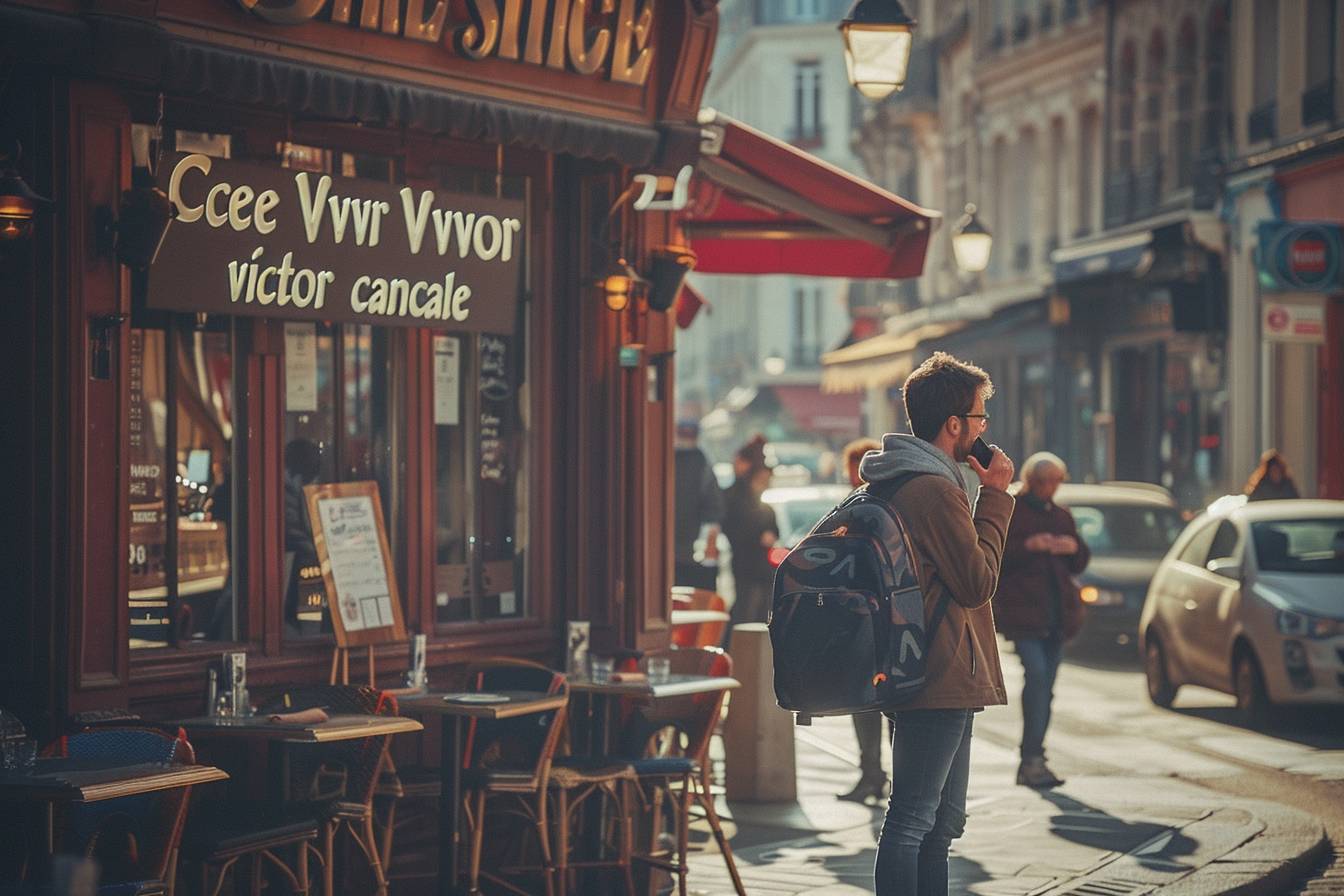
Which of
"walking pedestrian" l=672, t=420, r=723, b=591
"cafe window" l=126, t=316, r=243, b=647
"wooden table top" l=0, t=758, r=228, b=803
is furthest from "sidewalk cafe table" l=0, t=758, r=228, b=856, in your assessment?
"walking pedestrian" l=672, t=420, r=723, b=591

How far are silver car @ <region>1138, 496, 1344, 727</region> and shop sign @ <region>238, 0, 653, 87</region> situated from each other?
21.4 ft

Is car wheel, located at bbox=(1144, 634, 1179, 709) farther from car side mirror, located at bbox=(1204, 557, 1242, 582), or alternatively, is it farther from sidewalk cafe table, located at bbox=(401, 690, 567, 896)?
sidewalk cafe table, located at bbox=(401, 690, 567, 896)

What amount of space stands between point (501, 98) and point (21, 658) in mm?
3190

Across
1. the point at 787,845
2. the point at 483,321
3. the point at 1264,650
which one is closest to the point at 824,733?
the point at 1264,650

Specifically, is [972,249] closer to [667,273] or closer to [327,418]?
[667,273]

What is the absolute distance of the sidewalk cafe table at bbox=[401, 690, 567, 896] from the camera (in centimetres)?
857

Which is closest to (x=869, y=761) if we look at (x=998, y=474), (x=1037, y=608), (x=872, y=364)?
(x=1037, y=608)

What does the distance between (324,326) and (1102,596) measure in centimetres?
1226

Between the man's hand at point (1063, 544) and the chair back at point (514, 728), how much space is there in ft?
13.4

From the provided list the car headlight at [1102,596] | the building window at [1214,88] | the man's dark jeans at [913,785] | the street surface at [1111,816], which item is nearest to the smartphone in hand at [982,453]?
the man's dark jeans at [913,785]

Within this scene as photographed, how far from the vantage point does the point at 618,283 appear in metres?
10.1

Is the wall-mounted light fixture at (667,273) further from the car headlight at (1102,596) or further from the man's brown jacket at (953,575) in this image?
the car headlight at (1102,596)

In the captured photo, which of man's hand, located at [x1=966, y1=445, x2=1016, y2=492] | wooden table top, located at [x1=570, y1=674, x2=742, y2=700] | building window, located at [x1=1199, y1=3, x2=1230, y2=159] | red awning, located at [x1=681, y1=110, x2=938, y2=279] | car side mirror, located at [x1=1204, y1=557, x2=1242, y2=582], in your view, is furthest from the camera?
building window, located at [x1=1199, y1=3, x2=1230, y2=159]

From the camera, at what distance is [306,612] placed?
9211 mm
